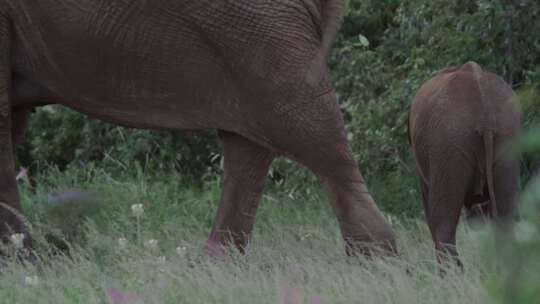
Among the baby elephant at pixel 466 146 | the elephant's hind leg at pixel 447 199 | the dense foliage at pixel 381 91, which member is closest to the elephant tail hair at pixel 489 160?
the baby elephant at pixel 466 146

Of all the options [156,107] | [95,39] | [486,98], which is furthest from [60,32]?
[486,98]

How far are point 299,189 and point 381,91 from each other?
0.97 meters

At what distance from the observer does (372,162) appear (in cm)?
719

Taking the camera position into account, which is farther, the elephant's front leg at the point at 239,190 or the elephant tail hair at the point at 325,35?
the elephant's front leg at the point at 239,190

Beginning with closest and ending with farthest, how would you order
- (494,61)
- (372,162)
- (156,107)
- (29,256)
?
(156,107) < (29,256) < (494,61) < (372,162)

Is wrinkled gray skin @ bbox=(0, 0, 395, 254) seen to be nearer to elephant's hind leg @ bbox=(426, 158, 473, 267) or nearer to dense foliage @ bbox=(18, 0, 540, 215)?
elephant's hind leg @ bbox=(426, 158, 473, 267)

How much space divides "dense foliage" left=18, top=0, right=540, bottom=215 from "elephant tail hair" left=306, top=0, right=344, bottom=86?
56.7 inches

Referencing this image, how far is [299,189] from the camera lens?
7.62 metres

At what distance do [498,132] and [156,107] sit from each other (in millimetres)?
1464

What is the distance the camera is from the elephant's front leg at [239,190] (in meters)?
4.88

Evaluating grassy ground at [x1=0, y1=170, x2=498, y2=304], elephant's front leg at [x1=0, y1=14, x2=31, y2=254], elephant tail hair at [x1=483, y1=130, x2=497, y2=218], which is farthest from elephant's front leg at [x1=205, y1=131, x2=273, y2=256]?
elephant tail hair at [x1=483, y1=130, x2=497, y2=218]

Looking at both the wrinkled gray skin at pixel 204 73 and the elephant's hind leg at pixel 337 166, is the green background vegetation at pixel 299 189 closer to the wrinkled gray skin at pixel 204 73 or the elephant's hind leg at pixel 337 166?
the elephant's hind leg at pixel 337 166

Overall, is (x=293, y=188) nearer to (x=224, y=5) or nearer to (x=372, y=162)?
(x=372, y=162)

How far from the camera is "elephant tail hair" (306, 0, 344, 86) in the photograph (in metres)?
4.32
